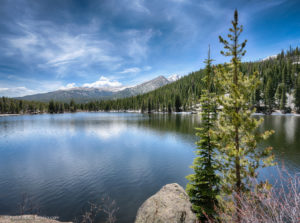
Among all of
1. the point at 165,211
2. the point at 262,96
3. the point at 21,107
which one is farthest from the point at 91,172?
the point at 21,107

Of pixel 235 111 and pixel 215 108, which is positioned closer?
pixel 235 111

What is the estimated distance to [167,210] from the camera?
33.8ft

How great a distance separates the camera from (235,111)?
11.5 m

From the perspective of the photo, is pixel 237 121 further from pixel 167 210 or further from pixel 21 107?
pixel 21 107

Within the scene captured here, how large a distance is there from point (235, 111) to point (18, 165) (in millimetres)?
31870

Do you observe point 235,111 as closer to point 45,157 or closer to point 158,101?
point 45,157

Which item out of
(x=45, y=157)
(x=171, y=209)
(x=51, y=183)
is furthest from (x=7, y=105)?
(x=171, y=209)

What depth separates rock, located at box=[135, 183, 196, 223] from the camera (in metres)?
10.0

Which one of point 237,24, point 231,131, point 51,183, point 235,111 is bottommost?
point 51,183

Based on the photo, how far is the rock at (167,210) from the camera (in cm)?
1001

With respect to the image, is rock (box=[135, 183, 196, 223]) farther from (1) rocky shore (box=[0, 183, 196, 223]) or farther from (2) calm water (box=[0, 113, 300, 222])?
(2) calm water (box=[0, 113, 300, 222])

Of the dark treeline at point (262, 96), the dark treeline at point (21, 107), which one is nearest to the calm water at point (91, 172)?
the dark treeline at point (262, 96)

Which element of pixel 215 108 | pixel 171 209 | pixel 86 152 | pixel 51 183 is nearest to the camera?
pixel 171 209

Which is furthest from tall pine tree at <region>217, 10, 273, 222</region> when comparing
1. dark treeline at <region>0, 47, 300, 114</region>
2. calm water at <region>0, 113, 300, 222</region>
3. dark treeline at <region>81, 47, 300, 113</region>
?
dark treeline at <region>0, 47, 300, 114</region>
